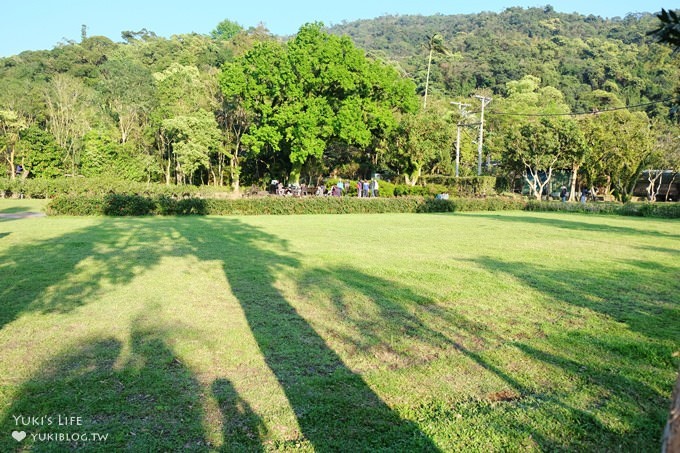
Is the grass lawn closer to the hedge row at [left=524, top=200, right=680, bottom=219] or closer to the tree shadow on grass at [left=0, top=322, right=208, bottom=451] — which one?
the tree shadow on grass at [left=0, top=322, right=208, bottom=451]

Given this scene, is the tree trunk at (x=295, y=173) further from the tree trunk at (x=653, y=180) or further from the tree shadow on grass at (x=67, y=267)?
the tree trunk at (x=653, y=180)

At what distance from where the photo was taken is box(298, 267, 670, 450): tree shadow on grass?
333 cm

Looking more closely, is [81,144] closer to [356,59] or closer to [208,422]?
[356,59]

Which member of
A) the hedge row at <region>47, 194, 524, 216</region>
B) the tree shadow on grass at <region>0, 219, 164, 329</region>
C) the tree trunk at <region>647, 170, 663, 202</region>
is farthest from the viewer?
the tree trunk at <region>647, 170, 663, 202</region>

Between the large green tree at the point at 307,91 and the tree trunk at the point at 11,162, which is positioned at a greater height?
the large green tree at the point at 307,91

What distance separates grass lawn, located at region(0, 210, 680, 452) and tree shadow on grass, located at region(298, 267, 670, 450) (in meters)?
0.02

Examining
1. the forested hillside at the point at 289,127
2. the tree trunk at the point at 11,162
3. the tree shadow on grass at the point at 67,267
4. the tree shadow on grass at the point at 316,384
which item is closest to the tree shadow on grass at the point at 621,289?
the tree shadow on grass at the point at 316,384

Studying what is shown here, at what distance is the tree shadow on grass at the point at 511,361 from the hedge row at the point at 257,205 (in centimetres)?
1591

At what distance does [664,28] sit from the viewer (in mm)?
2229

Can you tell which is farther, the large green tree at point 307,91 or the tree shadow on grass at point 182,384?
the large green tree at point 307,91

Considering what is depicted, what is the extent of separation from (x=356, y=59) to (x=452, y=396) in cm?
3257

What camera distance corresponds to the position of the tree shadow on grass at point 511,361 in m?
3.33

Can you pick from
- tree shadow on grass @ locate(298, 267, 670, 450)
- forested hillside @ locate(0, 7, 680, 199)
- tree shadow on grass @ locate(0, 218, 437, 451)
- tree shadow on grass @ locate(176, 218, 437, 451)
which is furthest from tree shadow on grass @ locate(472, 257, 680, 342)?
forested hillside @ locate(0, 7, 680, 199)

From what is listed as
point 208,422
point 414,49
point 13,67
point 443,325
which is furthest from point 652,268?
point 414,49
